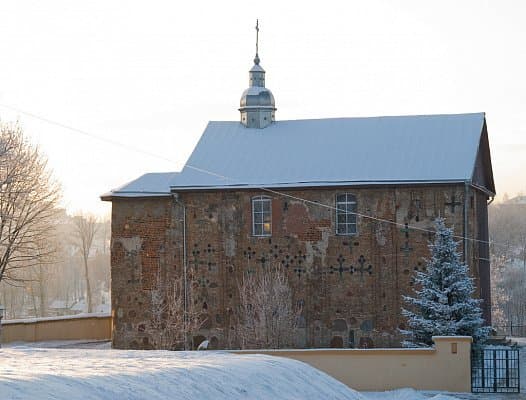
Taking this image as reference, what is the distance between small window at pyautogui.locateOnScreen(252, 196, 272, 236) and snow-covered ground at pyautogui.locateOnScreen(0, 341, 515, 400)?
18133 mm

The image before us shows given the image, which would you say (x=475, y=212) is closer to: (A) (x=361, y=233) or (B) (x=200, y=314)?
(A) (x=361, y=233)

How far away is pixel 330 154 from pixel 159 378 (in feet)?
80.4

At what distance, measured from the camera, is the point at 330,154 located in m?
36.0

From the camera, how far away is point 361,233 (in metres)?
34.0

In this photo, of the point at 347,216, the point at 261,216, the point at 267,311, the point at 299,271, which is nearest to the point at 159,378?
the point at 267,311

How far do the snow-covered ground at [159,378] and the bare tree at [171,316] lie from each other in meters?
16.5

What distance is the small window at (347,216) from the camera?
34156mm

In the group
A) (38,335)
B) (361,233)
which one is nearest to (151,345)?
(38,335)

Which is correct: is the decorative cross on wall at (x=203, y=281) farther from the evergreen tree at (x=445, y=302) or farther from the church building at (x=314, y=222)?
the evergreen tree at (x=445, y=302)

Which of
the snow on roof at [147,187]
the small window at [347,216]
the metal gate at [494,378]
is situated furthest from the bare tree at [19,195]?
the metal gate at [494,378]

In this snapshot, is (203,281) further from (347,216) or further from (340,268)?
(347,216)

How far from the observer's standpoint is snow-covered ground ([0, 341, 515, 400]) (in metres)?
10.6

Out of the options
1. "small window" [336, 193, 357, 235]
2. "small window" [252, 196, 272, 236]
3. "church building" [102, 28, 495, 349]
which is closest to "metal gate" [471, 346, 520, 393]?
"church building" [102, 28, 495, 349]

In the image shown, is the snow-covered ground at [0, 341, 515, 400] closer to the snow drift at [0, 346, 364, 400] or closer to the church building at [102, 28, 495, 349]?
the snow drift at [0, 346, 364, 400]
